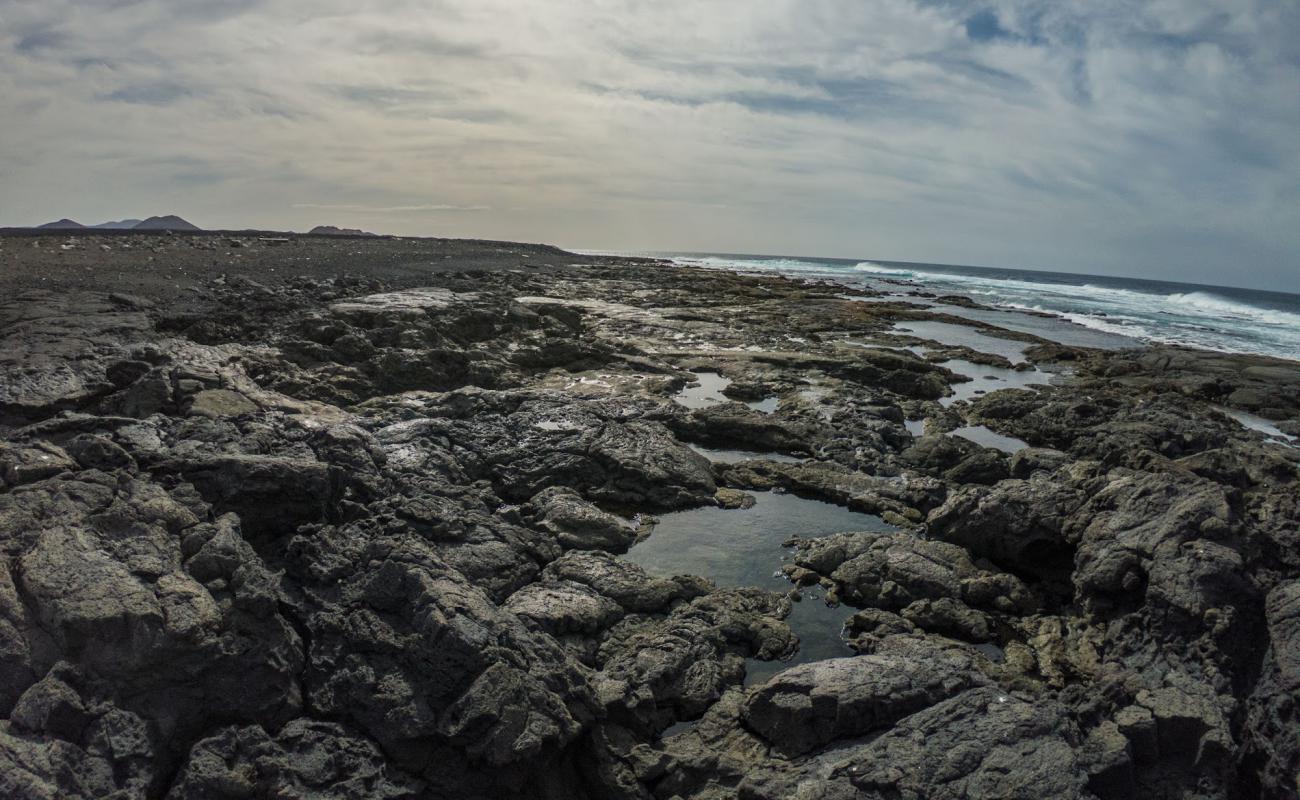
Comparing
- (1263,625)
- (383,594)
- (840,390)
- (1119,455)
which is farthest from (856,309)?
(383,594)

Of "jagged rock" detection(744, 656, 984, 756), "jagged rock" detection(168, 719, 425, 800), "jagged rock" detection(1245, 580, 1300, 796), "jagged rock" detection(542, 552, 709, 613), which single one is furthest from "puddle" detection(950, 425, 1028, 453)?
"jagged rock" detection(168, 719, 425, 800)

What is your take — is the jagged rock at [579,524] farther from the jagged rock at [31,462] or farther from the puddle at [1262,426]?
the puddle at [1262,426]

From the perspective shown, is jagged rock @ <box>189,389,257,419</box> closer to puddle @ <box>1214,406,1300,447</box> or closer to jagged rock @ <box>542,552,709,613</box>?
jagged rock @ <box>542,552,709,613</box>

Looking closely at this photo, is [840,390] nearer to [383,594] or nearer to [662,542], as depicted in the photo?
[662,542]

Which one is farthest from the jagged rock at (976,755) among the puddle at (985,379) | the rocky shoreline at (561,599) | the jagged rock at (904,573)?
the puddle at (985,379)

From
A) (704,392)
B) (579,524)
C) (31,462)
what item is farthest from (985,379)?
(31,462)

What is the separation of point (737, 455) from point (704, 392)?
4778 mm

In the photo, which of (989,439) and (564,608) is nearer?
(564,608)

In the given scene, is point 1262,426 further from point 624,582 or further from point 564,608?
point 564,608

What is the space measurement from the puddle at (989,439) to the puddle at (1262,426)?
781cm

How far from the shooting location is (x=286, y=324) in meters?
18.0

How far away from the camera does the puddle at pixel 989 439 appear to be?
684 inches

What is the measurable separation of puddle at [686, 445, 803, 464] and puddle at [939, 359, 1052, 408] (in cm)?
781

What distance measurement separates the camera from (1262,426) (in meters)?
21.6
